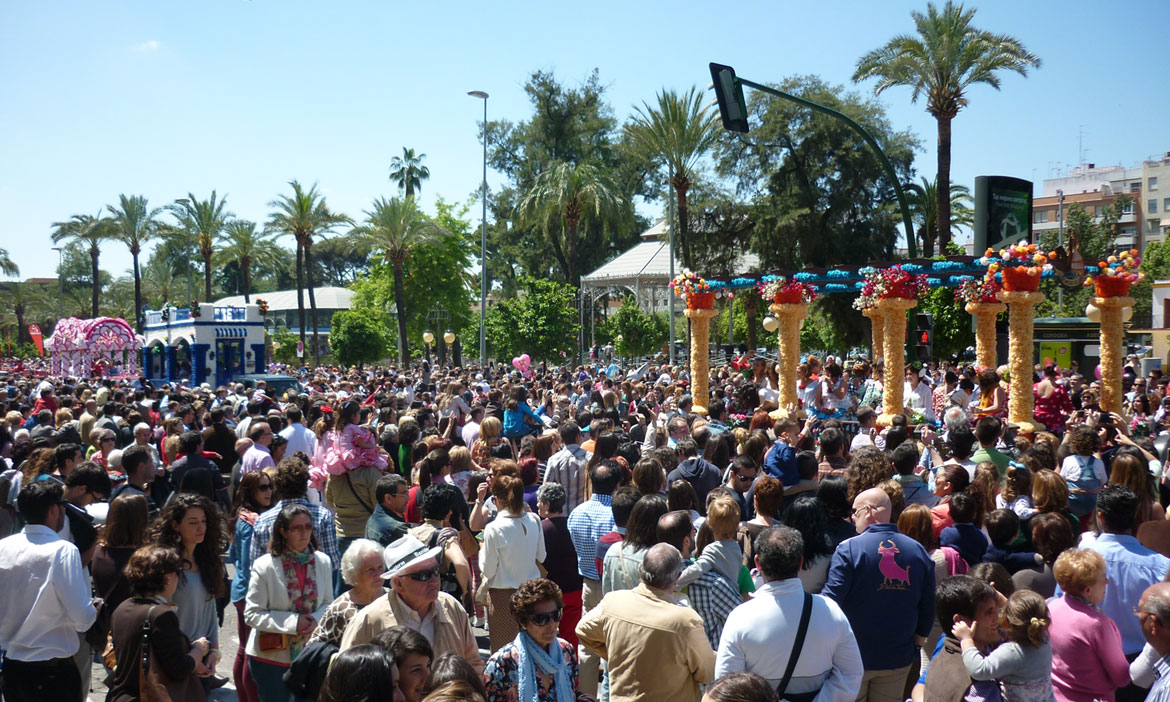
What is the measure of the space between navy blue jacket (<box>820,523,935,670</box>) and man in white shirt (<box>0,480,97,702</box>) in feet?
13.0

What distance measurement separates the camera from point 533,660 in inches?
150

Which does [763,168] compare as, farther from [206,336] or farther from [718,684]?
[718,684]

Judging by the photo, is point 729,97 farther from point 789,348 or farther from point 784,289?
point 789,348

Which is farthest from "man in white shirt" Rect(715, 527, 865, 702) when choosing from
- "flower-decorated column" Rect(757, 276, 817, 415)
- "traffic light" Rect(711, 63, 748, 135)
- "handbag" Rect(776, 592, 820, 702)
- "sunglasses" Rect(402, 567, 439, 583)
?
"flower-decorated column" Rect(757, 276, 817, 415)

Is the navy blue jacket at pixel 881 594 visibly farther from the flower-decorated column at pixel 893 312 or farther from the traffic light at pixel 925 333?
the traffic light at pixel 925 333

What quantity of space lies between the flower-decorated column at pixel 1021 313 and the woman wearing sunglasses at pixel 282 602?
1091cm

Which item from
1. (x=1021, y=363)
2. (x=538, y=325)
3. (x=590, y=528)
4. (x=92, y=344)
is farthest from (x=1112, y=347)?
(x=92, y=344)

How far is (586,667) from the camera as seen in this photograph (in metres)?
5.45

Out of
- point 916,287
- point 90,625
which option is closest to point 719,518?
point 90,625

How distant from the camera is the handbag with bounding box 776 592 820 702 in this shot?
12.2ft

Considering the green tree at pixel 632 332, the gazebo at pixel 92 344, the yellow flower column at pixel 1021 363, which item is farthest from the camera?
the gazebo at pixel 92 344

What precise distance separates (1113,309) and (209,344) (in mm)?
32333

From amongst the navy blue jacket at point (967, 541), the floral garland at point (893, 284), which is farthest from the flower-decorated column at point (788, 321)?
the navy blue jacket at point (967, 541)

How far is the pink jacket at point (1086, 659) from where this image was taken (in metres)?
3.99
